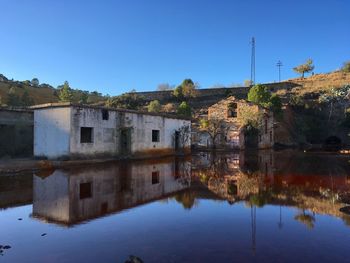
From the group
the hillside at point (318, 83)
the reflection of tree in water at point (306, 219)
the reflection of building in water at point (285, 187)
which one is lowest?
the reflection of tree in water at point (306, 219)

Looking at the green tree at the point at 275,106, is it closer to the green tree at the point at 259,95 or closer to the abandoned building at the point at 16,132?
the green tree at the point at 259,95

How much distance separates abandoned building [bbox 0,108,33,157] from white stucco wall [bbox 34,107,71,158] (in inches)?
78.9

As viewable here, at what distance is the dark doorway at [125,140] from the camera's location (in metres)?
24.7

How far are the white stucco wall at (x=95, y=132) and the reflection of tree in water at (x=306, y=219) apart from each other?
46.0 feet

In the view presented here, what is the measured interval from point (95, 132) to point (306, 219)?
1565cm

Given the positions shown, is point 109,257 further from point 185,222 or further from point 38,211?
point 38,211

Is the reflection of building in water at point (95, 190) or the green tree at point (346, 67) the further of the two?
the green tree at point (346, 67)

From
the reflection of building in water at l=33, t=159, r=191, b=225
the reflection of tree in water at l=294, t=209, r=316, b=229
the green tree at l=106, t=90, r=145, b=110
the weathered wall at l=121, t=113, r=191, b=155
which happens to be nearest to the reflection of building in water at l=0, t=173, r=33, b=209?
the reflection of building in water at l=33, t=159, r=191, b=225

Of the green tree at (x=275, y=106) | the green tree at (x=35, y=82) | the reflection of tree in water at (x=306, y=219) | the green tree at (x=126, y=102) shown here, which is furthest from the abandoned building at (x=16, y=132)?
the green tree at (x=35, y=82)

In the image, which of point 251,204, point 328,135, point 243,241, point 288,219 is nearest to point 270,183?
point 251,204

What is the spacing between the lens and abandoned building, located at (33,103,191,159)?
800 inches

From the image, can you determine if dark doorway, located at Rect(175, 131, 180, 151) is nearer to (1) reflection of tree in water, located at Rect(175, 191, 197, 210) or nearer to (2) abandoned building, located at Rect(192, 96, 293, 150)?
(2) abandoned building, located at Rect(192, 96, 293, 150)

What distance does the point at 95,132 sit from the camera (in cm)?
2217

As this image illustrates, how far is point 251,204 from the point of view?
417 inches
